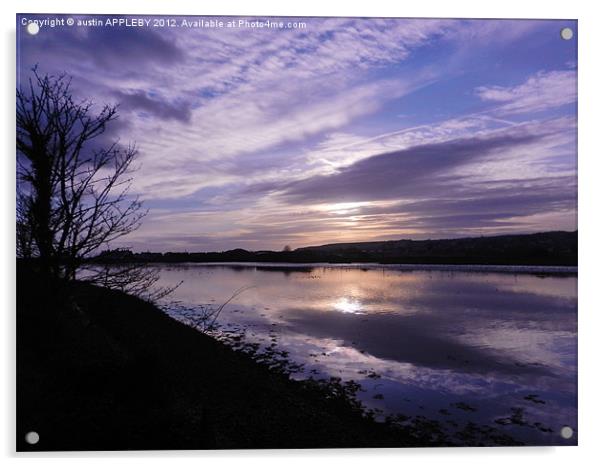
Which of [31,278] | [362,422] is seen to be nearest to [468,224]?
[362,422]

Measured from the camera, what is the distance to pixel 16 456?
12.8 ft

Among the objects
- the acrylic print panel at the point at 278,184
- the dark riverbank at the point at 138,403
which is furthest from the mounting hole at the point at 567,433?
the dark riverbank at the point at 138,403

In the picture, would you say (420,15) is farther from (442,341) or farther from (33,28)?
(442,341)

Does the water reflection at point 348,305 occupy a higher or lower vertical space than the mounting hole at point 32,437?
lower

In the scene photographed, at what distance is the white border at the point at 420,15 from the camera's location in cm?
391

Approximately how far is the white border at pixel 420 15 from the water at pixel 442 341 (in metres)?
0.18

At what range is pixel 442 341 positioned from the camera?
9.73 metres

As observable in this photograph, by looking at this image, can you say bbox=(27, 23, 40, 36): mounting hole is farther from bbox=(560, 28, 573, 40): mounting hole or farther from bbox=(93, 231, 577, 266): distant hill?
bbox=(560, 28, 573, 40): mounting hole

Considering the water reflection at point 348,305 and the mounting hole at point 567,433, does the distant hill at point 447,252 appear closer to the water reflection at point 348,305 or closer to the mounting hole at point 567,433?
the mounting hole at point 567,433

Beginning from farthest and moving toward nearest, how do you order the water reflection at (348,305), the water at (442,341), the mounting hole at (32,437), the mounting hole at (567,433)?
the water reflection at (348,305) < the water at (442,341) < the mounting hole at (567,433) < the mounting hole at (32,437)

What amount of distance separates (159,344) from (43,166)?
5.29m

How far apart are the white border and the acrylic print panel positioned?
11 centimetres

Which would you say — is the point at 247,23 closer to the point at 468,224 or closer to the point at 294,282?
the point at 468,224

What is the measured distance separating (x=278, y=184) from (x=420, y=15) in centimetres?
295
